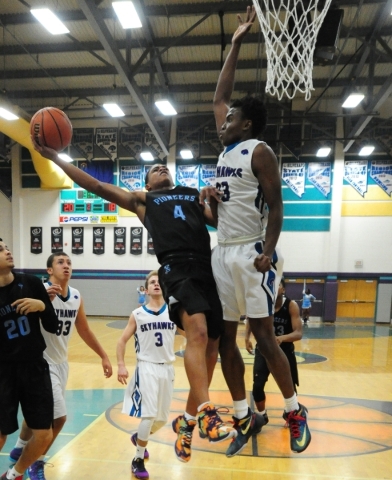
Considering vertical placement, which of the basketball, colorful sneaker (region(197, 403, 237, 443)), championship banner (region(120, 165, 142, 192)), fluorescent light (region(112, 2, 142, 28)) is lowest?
colorful sneaker (region(197, 403, 237, 443))

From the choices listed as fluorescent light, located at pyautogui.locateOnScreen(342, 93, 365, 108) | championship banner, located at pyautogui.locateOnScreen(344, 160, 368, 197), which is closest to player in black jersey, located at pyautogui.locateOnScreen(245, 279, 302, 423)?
fluorescent light, located at pyautogui.locateOnScreen(342, 93, 365, 108)

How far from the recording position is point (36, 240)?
60.6 ft

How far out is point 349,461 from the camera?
14.5 ft

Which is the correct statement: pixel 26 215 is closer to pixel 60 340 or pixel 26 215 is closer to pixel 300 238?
pixel 300 238

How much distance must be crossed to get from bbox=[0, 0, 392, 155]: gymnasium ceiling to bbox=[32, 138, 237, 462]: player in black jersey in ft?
18.6

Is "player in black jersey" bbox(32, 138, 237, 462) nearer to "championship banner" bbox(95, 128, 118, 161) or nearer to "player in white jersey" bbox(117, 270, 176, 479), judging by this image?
"player in white jersey" bbox(117, 270, 176, 479)

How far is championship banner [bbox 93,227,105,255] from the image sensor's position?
1798cm

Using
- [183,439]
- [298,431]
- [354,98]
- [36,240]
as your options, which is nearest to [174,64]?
[354,98]

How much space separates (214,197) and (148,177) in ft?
2.20

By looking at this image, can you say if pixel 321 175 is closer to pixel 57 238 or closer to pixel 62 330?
pixel 57 238

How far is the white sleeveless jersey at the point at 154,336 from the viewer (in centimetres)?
440

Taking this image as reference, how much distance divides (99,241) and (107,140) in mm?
4295

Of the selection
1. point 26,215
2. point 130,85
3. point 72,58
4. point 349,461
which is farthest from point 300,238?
point 349,461

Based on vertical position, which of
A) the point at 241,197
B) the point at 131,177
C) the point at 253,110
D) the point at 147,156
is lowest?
the point at 241,197
